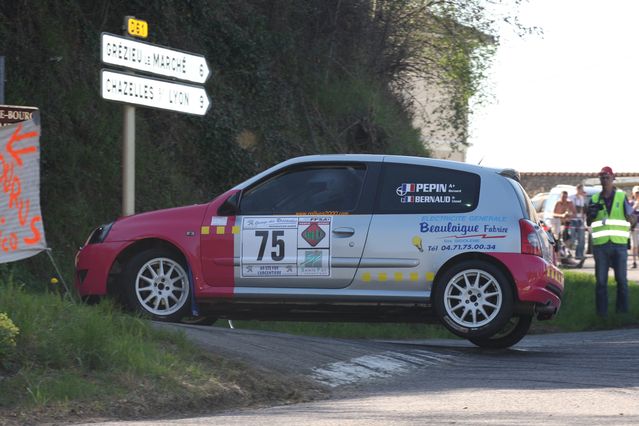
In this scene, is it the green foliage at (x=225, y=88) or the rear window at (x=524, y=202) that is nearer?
the rear window at (x=524, y=202)

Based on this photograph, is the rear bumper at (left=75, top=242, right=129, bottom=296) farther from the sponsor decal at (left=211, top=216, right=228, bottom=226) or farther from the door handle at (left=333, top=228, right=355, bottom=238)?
the door handle at (left=333, top=228, right=355, bottom=238)

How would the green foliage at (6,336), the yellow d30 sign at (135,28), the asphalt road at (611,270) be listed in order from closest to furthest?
1. the green foliage at (6,336)
2. the yellow d30 sign at (135,28)
3. the asphalt road at (611,270)

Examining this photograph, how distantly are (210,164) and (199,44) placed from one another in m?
2.29

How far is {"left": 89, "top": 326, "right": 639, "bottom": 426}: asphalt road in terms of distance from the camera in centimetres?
763

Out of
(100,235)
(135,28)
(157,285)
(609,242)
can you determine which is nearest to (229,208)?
(157,285)

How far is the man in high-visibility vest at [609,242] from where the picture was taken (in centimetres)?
1639

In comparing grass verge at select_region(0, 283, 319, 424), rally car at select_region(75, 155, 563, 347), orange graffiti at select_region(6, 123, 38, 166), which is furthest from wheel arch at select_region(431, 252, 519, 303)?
orange graffiti at select_region(6, 123, 38, 166)

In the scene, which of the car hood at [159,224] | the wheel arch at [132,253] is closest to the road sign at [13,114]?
the car hood at [159,224]

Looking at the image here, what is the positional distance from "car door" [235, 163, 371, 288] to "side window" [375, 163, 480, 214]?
239mm

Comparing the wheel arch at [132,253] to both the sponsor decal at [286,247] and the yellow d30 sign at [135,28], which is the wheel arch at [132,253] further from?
the yellow d30 sign at [135,28]

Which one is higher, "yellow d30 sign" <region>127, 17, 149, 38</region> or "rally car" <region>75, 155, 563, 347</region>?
"yellow d30 sign" <region>127, 17, 149, 38</region>

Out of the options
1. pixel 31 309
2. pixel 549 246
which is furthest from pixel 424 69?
pixel 31 309

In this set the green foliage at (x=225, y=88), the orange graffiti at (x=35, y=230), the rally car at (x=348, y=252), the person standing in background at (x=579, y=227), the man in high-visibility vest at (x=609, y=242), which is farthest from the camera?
the person standing in background at (x=579, y=227)

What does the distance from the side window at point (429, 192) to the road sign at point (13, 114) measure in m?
3.21
